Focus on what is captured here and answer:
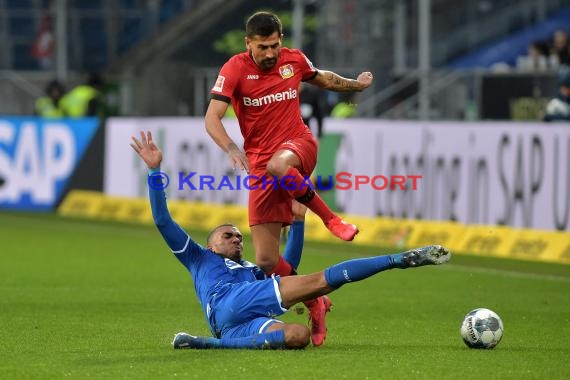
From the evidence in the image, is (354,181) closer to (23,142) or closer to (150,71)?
(23,142)

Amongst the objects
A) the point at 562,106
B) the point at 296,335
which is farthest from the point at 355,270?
the point at 562,106

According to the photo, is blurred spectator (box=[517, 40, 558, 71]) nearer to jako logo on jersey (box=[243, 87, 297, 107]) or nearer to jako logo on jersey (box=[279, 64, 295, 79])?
jako logo on jersey (box=[279, 64, 295, 79])

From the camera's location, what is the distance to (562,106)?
70.4ft

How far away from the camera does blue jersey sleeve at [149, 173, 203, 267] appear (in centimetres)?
1047

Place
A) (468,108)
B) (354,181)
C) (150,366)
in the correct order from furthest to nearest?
1. (468,108)
2. (354,181)
3. (150,366)

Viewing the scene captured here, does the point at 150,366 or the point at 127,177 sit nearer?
the point at 150,366

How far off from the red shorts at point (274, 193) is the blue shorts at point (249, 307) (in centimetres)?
143

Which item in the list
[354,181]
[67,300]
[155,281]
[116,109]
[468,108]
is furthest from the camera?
[116,109]

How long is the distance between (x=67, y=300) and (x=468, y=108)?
13.7 meters

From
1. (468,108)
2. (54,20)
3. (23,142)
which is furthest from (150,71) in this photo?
(468,108)

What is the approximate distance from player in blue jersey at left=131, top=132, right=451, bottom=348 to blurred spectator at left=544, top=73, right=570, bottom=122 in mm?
11319

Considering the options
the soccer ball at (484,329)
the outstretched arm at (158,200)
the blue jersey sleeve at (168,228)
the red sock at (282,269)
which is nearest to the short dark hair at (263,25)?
the outstretched arm at (158,200)

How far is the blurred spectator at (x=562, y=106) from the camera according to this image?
69.9ft

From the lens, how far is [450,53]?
112 ft
